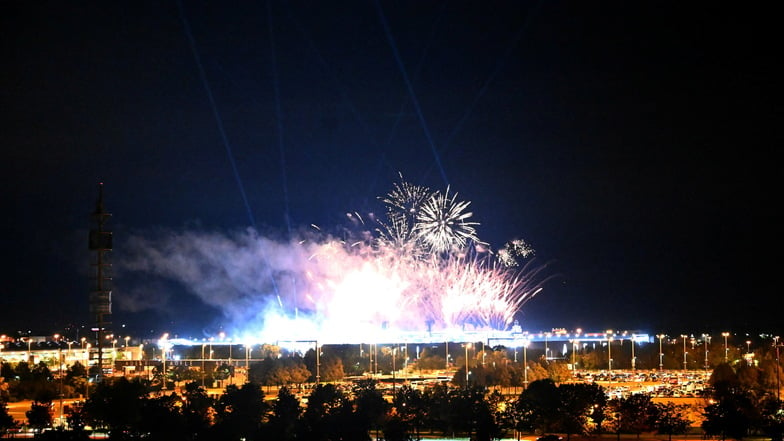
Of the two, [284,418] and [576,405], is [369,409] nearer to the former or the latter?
[284,418]

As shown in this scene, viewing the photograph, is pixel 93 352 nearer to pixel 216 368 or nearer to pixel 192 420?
pixel 216 368

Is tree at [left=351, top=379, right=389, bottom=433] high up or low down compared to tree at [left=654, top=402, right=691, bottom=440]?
up

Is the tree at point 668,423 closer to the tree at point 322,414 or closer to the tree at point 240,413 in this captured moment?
the tree at point 322,414

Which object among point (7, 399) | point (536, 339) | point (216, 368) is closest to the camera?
point (7, 399)

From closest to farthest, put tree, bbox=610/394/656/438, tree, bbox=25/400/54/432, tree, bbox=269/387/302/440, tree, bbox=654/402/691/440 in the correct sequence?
tree, bbox=269/387/302/440 < tree, bbox=654/402/691/440 < tree, bbox=610/394/656/438 < tree, bbox=25/400/54/432

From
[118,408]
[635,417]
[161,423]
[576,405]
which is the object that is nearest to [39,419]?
[118,408]

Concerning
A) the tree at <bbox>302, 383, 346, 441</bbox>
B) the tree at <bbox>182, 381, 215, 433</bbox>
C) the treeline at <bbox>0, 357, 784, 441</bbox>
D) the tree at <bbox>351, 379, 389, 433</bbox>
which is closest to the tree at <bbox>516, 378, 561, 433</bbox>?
the treeline at <bbox>0, 357, 784, 441</bbox>

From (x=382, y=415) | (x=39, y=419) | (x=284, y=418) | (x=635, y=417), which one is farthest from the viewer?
(x=39, y=419)

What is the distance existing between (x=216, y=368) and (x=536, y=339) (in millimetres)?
60171

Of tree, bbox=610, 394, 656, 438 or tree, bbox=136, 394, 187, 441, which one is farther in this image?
tree, bbox=610, 394, 656, 438

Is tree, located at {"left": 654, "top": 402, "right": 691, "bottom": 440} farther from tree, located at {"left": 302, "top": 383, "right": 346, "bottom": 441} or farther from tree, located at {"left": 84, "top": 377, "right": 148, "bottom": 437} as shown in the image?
tree, located at {"left": 84, "top": 377, "right": 148, "bottom": 437}

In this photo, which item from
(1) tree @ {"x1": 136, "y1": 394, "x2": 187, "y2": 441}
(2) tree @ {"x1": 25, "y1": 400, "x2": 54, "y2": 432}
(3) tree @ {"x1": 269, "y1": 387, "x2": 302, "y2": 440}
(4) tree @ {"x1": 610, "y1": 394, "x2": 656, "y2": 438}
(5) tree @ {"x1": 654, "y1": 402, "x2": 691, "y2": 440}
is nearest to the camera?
(1) tree @ {"x1": 136, "y1": 394, "x2": 187, "y2": 441}

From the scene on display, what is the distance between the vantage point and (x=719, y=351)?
85.0m

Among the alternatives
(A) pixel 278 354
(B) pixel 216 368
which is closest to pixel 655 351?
(A) pixel 278 354
